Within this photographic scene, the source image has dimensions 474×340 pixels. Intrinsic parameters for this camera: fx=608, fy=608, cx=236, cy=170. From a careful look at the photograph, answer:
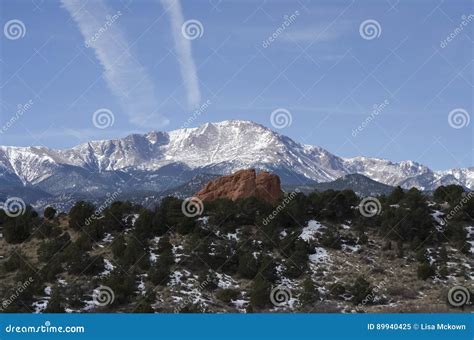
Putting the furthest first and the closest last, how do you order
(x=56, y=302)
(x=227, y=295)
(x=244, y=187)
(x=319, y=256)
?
(x=244, y=187)
(x=319, y=256)
(x=227, y=295)
(x=56, y=302)

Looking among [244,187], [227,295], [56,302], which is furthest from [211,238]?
[244,187]

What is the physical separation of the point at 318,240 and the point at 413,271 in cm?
940

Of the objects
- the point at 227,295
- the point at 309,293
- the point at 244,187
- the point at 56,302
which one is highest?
the point at 244,187

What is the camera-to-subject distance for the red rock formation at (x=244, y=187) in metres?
74.8

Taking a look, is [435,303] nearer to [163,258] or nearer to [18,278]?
[163,258]

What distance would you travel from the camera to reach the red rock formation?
74.8m

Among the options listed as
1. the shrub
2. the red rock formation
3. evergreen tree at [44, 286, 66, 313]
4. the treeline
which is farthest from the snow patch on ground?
evergreen tree at [44, 286, 66, 313]

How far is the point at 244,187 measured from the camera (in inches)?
2963

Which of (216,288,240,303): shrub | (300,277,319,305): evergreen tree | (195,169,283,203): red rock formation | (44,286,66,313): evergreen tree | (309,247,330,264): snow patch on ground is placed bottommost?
(44,286,66,313): evergreen tree

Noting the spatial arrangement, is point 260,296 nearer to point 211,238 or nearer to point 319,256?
point 319,256

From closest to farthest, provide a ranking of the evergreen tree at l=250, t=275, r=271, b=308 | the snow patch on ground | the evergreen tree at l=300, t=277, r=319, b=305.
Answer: the evergreen tree at l=250, t=275, r=271, b=308, the evergreen tree at l=300, t=277, r=319, b=305, the snow patch on ground

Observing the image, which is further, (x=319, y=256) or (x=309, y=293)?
(x=319, y=256)

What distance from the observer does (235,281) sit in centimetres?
4816

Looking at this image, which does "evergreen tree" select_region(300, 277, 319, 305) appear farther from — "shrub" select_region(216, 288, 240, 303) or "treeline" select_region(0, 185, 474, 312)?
"shrub" select_region(216, 288, 240, 303)
